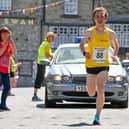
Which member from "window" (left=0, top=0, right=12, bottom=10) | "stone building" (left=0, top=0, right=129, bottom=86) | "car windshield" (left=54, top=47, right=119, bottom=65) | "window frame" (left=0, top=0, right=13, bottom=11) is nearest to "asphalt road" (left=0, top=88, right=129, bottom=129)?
"car windshield" (left=54, top=47, right=119, bottom=65)

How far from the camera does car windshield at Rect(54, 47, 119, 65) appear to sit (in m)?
15.8

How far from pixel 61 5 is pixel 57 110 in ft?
115

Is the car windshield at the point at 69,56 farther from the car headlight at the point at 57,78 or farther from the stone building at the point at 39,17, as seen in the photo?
the stone building at the point at 39,17

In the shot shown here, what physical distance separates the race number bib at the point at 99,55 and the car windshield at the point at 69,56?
431 cm

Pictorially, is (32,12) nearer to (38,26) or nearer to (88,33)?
(38,26)

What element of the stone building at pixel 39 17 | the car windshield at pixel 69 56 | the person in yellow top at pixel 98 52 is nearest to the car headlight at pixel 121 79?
the car windshield at pixel 69 56

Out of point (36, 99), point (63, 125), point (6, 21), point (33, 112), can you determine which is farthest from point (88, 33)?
point (6, 21)

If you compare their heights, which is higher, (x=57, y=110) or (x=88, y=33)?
(x=88, y=33)

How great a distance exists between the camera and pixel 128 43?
50.5m

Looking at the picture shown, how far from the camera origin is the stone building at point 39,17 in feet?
156

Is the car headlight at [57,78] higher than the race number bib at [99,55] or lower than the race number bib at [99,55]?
lower

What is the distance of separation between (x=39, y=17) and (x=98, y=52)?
36794 mm

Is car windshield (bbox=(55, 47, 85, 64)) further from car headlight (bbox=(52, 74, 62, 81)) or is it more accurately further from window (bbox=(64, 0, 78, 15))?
window (bbox=(64, 0, 78, 15))

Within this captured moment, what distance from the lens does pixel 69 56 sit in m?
16.0
